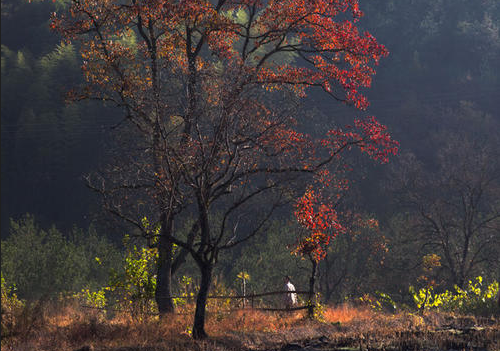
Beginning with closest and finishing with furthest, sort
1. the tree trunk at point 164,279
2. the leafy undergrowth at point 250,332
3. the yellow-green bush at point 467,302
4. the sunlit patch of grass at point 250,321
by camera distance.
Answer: the leafy undergrowth at point 250,332 < the sunlit patch of grass at point 250,321 < the tree trunk at point 164,279 < the yellow-green bush at point 467,302

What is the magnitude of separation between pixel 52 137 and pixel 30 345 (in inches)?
2221

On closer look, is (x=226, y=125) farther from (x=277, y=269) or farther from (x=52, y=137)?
(x=52, y=137)

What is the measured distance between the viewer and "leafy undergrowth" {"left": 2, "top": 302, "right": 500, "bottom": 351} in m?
11.6

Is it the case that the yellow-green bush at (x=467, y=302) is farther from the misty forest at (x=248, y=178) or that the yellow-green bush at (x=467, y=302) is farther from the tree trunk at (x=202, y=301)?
the tree trunk at (x=202, y=301)

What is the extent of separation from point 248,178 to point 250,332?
370 centimetres

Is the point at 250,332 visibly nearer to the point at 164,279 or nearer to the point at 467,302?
the point at 164,279

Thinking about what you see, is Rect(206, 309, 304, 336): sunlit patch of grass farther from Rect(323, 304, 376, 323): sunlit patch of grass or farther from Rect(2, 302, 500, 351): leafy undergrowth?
Rect(323, 304, 376, 323): sunlit patch of grass

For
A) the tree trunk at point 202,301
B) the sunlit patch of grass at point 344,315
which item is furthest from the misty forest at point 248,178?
the sunlit patch of grass at point 344,315

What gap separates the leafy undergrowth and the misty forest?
81mm

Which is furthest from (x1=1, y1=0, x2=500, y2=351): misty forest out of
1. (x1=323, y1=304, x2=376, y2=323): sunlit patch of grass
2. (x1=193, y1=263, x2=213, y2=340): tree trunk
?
(x1=323, y1=304, x2=376, y2=323): sunlit patch of grass

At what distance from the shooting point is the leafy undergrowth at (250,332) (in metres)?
11.6

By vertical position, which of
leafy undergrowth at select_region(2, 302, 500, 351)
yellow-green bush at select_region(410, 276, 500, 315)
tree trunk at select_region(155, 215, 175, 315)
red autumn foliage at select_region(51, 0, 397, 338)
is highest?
red autumn foliage at select_region(51, 0, 397, 338)

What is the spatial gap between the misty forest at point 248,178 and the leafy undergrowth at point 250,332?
0.08m

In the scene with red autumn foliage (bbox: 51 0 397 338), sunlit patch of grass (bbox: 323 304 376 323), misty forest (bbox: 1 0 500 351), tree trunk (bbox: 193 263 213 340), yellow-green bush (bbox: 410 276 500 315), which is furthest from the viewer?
yellow-green bush (bbox: 410 276 500 315)
